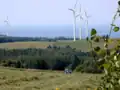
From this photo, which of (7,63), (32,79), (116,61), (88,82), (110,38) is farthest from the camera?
(7,63)

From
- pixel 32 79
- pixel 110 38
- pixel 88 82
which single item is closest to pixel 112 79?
pixel 110 38

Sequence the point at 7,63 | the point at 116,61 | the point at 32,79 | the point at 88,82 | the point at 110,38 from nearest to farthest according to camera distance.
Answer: the point at 116,61 < the point at 110,38 < the point at 88,82 < the point at 32,79 < the point at 7,63

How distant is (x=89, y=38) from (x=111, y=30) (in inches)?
5.8

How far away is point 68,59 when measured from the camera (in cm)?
3412

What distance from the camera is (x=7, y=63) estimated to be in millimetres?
30922

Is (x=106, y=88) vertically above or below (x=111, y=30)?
below

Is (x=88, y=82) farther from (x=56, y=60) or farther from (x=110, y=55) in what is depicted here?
(x=56, y=60)

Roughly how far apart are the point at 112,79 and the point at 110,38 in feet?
0.89

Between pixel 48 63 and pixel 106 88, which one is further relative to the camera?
pixel 48 63

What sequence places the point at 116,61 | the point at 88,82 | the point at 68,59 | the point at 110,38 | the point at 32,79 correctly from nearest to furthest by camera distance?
the point at 116,61
the point at 110,38
the point at 88,82
the point at 32,79
the point at 68,59

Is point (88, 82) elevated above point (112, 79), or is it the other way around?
point (112, 79)

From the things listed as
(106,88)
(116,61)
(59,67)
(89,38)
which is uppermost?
(89,38)

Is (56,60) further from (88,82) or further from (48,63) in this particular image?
(88,82)

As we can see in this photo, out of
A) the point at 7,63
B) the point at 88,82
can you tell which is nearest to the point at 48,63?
the point at 7,63
